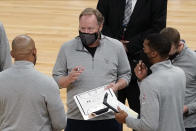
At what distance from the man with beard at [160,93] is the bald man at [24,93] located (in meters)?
0.53

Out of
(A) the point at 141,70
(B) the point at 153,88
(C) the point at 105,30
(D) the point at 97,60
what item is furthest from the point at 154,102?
(C) the point at 105,30

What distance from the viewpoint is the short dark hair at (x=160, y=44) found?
2.38 m

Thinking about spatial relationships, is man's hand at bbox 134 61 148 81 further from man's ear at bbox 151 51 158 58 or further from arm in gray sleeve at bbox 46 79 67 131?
arm in gray sleeve at bbox 46 79 67 131

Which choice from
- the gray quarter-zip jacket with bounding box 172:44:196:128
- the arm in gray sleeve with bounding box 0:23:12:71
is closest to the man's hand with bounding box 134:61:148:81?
the gray quarter-zip jacket with bounding box 172:44:196:128

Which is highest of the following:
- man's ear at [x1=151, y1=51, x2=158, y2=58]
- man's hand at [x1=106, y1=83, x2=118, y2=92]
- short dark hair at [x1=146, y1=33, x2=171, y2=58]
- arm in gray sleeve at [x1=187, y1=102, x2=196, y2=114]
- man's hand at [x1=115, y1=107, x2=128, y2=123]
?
short dark hair at [x1=146, y1=33, x2=171, y2=58]

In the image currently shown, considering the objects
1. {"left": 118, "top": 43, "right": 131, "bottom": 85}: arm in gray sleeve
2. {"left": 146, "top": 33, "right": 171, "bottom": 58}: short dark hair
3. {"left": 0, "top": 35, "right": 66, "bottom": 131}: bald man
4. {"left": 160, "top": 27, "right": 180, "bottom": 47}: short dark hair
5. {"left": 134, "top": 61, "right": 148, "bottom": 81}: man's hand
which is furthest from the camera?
{"left": 118, "top": 43, "right": 131, "bottom": 85}: arm in gray sleeve

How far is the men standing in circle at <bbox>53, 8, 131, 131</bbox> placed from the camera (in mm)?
2869

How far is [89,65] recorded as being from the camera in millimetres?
2879

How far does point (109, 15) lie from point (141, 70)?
3.12 ft

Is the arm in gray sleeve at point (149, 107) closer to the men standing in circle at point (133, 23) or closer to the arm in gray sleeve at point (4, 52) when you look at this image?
the men standing in circle at point (133, 23)

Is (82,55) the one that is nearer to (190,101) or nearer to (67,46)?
(67,46)

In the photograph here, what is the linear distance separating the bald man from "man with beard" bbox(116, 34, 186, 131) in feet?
1.75

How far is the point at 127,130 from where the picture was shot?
4.27 m

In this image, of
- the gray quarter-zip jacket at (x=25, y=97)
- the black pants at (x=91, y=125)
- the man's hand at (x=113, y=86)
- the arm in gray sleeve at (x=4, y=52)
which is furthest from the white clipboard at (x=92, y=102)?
the arm in gray sleeve at (x=4, y=52)
